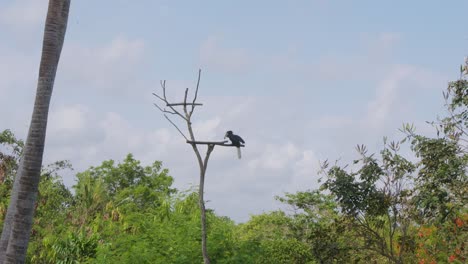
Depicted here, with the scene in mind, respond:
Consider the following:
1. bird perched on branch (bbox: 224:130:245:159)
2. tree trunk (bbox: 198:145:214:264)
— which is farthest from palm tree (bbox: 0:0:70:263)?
bird perched on branch (bbox: 224:130:245:159)

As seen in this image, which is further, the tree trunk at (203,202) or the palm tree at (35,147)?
the tree trunk at (203,202)

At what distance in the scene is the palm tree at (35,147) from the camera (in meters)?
10.9

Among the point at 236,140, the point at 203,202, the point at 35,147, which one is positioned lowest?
the point at 203,202

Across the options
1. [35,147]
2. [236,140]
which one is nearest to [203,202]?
[236,140]

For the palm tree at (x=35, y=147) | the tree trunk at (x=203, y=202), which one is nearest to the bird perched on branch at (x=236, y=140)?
the tree trunk at (x=203, y=202)

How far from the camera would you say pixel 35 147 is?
11.0 metres

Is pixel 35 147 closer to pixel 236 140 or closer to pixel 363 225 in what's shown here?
pixel 236 140

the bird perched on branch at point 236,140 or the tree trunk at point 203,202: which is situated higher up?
the bird perched on branch at point 236,140

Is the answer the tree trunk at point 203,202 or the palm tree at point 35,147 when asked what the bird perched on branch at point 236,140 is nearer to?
the tree trunk at point 203,202

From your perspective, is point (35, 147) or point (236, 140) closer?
point (35, 147)

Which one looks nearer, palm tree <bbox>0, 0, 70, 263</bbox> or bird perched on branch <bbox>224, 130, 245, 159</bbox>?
palm tree <bbox>0, 0, 70, 263</bbox>

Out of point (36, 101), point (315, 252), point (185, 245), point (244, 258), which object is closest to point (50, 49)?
point (36, 101)

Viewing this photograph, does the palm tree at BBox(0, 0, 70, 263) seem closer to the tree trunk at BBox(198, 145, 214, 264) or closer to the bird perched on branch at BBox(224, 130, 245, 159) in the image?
the tree trunk at BBox(198, 145, 214, 264)

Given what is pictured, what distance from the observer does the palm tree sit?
10.9 metres
